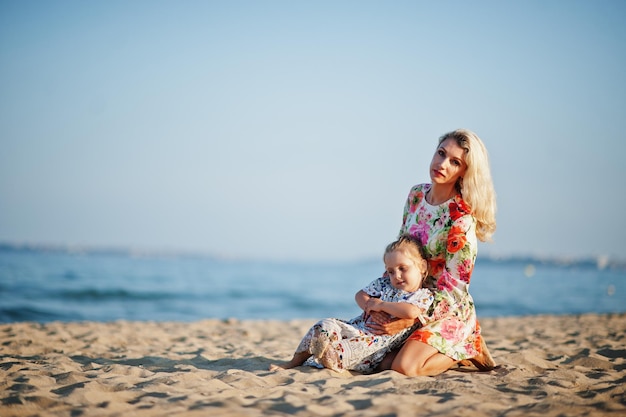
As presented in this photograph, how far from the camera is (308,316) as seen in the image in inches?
637

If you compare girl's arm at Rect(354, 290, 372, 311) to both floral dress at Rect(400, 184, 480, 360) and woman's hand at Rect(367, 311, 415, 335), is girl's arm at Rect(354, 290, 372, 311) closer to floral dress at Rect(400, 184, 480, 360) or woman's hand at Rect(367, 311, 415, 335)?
woman's hand at Rect(367, 311, 415, 335)

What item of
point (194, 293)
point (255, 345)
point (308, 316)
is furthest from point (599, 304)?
point (255, 345)

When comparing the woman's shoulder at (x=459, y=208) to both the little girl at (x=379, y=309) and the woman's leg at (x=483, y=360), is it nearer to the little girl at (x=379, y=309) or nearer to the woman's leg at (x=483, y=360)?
the little girl at (x=379, y=309)

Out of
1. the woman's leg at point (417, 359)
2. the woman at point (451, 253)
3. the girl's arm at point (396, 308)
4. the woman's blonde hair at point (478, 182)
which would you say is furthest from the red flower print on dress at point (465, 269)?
the woman's leg at point (417, 359)

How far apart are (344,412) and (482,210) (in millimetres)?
1988

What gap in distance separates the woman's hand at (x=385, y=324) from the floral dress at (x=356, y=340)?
0.05m

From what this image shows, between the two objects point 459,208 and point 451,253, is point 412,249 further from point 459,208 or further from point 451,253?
point 459,208

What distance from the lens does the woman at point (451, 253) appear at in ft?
13.0

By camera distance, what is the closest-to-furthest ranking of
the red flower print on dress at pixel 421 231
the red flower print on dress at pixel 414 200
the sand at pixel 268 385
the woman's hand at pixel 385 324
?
the sand at pixel 268 385, the woman's hand at pixel 385 324, the red flower print on dress at pixel 421 231, the red flower print on dress at pixel 414 200

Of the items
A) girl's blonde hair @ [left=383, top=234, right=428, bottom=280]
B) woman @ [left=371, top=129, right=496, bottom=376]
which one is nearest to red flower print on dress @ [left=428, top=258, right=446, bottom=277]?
woman @ [left=371, top=129, right=496, bottom=376]

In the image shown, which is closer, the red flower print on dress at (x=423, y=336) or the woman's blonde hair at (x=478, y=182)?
the red flower print on dress at (x=423, y=336)

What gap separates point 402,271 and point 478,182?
0.92 metres

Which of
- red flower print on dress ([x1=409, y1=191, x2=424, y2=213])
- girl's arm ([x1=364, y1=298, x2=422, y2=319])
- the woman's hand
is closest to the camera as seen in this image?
girl's arm ([x1=364, y1=298, x2=422, y2=319])

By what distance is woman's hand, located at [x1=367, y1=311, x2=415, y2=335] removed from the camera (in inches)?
156
